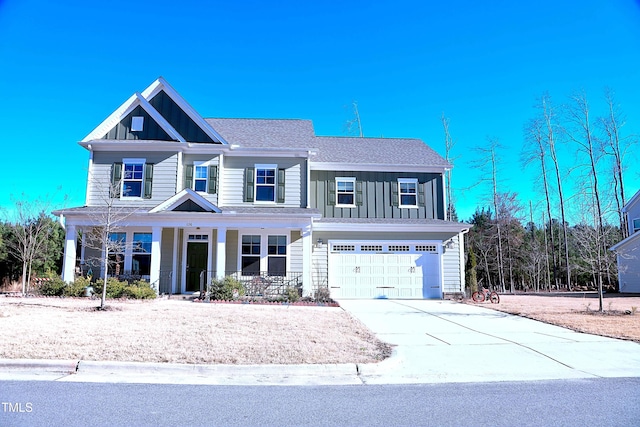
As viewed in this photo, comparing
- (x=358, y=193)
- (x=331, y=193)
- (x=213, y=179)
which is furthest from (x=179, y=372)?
(x=358, y=193)

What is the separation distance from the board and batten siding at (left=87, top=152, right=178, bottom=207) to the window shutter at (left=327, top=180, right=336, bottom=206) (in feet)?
21.1

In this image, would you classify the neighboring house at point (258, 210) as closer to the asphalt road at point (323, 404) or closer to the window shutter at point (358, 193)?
the window shutter at point (358, 193)

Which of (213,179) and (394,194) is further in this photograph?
(394,194)

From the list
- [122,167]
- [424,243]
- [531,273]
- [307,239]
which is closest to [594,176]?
[531,273]

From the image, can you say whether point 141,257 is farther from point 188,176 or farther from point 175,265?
point 188,176

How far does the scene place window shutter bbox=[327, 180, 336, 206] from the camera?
19394 mm

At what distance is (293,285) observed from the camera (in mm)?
17016

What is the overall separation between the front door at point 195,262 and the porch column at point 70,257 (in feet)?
13.2

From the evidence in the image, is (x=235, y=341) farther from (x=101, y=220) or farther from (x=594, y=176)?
(x=594, y=176)

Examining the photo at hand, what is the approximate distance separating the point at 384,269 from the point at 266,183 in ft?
20.2

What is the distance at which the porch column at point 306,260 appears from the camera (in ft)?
54.2

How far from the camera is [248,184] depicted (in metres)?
18.4

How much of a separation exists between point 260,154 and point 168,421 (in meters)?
14.9

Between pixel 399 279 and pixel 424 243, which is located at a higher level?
pixel 424 243
